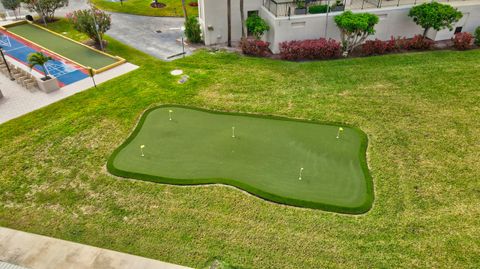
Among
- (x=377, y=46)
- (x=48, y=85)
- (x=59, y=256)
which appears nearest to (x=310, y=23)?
(x=377, y=46)

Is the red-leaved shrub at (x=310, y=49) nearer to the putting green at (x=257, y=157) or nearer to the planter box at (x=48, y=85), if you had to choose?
Result: the putting green at (x=257, y=157)

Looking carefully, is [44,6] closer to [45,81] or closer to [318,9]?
[45,81]

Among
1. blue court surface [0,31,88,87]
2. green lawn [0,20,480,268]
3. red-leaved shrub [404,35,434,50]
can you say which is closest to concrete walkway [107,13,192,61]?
green lawn [0,20,480,268]

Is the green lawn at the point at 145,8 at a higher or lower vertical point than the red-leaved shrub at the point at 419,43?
higher

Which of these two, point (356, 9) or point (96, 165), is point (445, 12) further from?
point (96, 165)

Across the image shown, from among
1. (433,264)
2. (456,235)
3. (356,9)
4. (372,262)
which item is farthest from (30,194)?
(356,9)

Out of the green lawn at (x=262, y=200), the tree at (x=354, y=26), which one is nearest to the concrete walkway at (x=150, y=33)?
the green lawn at (x=262, y=200)

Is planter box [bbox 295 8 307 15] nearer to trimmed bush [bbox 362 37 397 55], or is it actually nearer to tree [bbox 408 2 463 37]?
trimmed bush [bbox 362 37 397 55]
